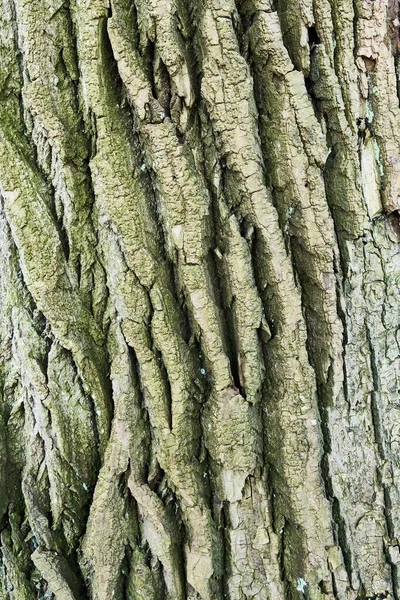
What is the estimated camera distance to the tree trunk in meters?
1.19

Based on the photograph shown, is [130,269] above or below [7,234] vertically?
below

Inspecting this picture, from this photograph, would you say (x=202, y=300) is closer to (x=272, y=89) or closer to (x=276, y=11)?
(x=272, y=89)

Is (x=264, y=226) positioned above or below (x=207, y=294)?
above

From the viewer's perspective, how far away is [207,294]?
1.20 m

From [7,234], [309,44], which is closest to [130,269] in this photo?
[7,234]

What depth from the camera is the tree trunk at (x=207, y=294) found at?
1188 mm

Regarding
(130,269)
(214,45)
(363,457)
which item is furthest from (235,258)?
(363,457)

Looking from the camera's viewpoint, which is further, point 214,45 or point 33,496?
point 33,496

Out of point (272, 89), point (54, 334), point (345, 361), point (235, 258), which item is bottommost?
point (345, 361)

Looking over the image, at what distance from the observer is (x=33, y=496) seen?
1.29 m

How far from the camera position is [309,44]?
1.22 m

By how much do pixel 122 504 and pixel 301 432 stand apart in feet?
1.48

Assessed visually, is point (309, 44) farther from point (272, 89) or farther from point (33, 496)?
point (33, 496)

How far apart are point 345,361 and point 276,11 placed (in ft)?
2.66
